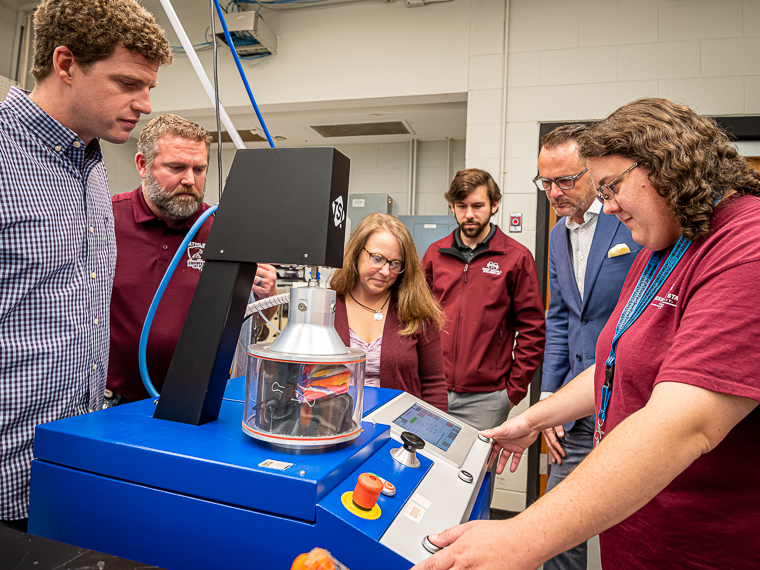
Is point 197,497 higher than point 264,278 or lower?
lower

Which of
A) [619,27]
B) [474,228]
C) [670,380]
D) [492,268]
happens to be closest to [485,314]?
[492,268]

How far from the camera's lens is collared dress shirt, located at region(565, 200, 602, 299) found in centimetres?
186

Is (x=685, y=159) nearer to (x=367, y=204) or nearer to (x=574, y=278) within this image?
(x=574, y=278)

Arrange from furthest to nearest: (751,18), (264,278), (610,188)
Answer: (751,18) → (264,278) → (610,188)

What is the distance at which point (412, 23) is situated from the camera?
322 cm

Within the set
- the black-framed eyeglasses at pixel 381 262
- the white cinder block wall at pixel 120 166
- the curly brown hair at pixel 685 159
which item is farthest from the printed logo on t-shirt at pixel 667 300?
the white cinder block wall at pixel 120 166

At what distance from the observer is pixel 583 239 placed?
1.90 meters

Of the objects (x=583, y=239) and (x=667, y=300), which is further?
(x=583, y=239)

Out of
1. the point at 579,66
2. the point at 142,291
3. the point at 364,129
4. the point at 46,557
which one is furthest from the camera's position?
the point at 364,129

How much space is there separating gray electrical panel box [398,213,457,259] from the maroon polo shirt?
2.18m

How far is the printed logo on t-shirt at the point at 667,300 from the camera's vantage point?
33.0 inches

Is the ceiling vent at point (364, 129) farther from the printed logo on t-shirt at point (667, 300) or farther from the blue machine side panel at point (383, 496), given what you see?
the blue machine side panel at point (383, 496)

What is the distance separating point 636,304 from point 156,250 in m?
1.39

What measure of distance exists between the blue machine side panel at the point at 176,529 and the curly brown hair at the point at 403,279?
1.04 m
